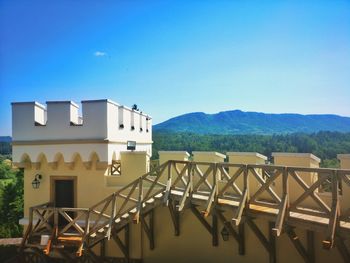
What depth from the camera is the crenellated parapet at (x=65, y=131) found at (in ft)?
30.2

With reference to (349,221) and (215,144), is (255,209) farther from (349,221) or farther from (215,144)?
(215,144)

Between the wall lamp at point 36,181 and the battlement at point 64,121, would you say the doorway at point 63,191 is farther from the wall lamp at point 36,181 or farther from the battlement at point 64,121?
the battlement at point 64,121

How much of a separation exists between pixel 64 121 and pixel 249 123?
60.2 metres

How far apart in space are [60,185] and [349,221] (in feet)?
27.6

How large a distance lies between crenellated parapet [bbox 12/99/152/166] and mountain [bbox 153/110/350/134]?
4598cm

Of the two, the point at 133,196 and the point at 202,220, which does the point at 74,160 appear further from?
the point at 202,220

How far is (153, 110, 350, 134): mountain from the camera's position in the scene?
5718 cm

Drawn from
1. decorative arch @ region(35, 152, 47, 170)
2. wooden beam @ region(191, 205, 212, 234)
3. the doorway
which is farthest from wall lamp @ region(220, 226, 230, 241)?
decorative arch @ region(35, 152, 47, 170)

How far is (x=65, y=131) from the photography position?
9.40m

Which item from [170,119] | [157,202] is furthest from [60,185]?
[170,119]

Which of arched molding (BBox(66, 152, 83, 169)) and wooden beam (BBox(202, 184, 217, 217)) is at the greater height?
arched molding (BBox(66, 152, 83, 169))

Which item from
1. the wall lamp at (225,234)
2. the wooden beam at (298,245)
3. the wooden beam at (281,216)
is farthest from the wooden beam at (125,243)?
the wooden beam at (281,216)

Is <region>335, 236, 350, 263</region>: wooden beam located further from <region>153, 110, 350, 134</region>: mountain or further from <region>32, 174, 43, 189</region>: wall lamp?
<region>153, 110, 350, 134</region>: mountain

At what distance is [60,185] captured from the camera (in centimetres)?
968
